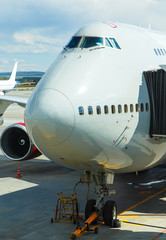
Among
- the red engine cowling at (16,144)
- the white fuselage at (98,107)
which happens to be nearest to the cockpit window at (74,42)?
the white fuselage at (98,107)

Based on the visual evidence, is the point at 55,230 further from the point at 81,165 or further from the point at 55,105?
the point at 55,105

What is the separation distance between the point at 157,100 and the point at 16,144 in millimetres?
9186

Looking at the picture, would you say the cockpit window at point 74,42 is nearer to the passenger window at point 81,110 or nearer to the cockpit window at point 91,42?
the cockpit window at point 91,42

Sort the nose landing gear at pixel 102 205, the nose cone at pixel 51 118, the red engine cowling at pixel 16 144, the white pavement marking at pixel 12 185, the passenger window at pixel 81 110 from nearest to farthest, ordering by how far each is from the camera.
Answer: the nose cone at pixel 51 118, the passenger window at pixel 81 110, the nose landing gear at pixel 102 205, the white pavement marking at pixel 12 185, the red engine cowling at pixel 16 144

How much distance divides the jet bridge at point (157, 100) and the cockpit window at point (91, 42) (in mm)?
1699

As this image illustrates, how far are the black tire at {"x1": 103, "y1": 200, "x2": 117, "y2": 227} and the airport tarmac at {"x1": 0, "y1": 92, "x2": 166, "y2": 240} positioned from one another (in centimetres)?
24

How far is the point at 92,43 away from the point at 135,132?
2.98m

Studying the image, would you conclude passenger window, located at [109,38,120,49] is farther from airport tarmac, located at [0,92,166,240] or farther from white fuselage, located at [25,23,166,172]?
airport tarmac, located at [0,92,166,240]

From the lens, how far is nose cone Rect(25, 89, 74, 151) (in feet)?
33.7

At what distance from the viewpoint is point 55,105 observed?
10312mm

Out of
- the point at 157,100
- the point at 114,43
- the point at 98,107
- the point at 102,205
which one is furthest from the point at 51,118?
the point at 102,205

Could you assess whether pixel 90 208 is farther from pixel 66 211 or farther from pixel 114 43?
pixel 114 43

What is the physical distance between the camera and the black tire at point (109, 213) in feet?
42.1

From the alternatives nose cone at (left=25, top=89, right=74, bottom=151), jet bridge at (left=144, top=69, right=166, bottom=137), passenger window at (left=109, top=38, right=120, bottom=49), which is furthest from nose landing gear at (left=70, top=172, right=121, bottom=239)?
passenger window at (left=109, top=38, right=120, bottom=49)
